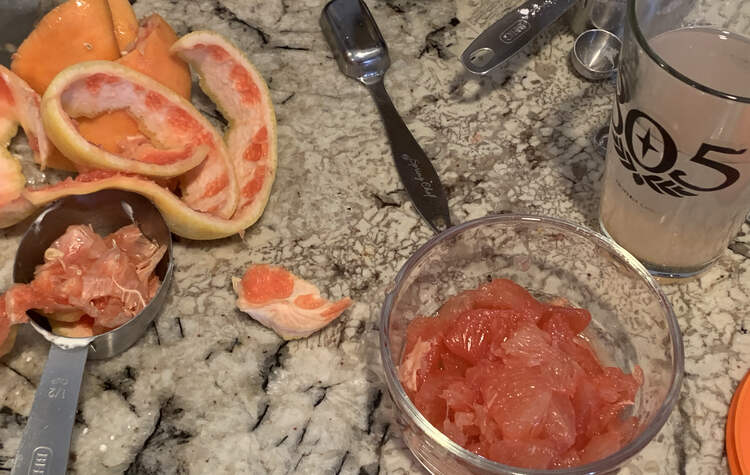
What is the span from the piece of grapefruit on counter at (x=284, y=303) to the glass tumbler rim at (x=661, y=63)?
0.53 metres

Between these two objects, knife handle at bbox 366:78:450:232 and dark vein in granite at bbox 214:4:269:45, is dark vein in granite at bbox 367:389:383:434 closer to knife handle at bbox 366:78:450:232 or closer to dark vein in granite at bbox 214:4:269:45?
knife handle at bbox 366:78:450:232

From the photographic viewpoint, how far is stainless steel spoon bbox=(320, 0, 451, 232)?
131cm

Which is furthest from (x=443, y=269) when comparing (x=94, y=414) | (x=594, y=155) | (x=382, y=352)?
(x=94, y=414)

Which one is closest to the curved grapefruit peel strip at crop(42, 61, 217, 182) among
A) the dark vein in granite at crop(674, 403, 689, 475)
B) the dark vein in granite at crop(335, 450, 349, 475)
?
the dark vein in granite at crop(335, 450, 349, 475)

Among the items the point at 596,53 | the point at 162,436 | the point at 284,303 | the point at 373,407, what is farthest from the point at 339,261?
the point at 596,53

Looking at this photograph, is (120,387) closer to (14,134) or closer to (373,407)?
(373,407)

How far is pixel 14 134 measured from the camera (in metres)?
1.28

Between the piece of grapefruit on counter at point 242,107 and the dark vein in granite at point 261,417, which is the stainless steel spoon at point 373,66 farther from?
the dark vein in granite at point 261,417

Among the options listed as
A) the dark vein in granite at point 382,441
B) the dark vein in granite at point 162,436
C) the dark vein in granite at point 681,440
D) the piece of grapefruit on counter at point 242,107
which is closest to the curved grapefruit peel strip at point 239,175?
the piece of grapefruit on counter at point 242,107

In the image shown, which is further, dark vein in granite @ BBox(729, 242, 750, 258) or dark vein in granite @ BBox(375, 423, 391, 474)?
dark vein in granite @ BBox(729, 242, 750, 258)

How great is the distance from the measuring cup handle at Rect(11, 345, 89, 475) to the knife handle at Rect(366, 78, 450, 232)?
541 mm

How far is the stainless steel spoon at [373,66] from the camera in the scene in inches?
51.4

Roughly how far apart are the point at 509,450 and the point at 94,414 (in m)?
0.56

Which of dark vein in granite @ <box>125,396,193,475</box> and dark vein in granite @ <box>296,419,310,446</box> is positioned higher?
dark vein in granite @ <box>125,396,193,475</box>
